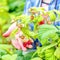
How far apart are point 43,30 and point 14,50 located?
0.25 meters

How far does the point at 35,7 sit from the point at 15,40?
242 millimetres

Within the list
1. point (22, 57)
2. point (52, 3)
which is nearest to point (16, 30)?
point (22, 57)

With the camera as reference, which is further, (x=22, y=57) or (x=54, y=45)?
(x=22, y=57)

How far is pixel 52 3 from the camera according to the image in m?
1.85

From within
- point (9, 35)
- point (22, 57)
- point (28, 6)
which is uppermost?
point (28, 6)

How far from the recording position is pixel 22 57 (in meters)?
1.82

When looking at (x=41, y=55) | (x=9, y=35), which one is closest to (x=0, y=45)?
(x=9, y=35)

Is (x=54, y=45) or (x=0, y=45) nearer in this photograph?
(x=54, y=45)

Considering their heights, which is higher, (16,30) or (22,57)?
(16,30)

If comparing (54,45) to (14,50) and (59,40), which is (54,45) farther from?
(14,50)

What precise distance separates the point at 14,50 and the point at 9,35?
3.9 inches

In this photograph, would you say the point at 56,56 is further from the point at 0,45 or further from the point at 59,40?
the point at 0,45

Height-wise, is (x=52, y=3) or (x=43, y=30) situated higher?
(x=52, y=3)

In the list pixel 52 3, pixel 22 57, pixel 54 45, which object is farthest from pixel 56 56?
pixel 52 3
